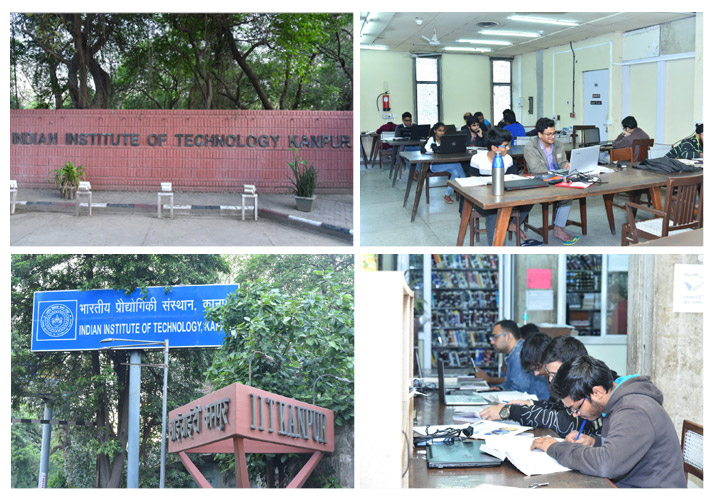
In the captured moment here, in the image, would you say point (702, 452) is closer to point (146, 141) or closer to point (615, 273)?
point (615, 273)

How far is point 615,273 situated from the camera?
6750 mm

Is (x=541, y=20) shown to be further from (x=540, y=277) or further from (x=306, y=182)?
(x=306, y=182)

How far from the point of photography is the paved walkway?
19.3 ft

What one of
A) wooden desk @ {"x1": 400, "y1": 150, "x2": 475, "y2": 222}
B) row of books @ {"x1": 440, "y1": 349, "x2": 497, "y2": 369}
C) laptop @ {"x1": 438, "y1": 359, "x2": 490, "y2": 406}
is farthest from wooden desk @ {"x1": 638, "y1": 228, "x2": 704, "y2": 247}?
row of books @ {"x1": 440, "y1": 349, "x2": 497, "y2": 369}

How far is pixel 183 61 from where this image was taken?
8734 millimetres

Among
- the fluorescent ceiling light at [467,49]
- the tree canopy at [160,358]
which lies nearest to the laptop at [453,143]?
the tree canopy at [160,358]

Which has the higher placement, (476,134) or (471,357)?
(476,134)

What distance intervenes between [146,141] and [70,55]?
5.64ft

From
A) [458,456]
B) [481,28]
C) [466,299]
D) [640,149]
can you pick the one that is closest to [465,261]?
[466,299]

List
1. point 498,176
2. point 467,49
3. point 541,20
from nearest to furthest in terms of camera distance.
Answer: point 498,176 → point 541,20 → point 467,49

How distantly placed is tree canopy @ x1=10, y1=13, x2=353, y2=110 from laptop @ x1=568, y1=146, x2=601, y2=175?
4.24 meters

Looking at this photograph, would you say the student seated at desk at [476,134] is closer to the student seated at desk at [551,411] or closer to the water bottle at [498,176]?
the water bottle at [498,176]

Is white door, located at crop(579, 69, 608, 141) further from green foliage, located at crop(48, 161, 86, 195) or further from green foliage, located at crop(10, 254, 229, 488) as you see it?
green foliage, located at crop(10, 254, 229, 488)

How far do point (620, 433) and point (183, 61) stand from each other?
8025 millimetres
